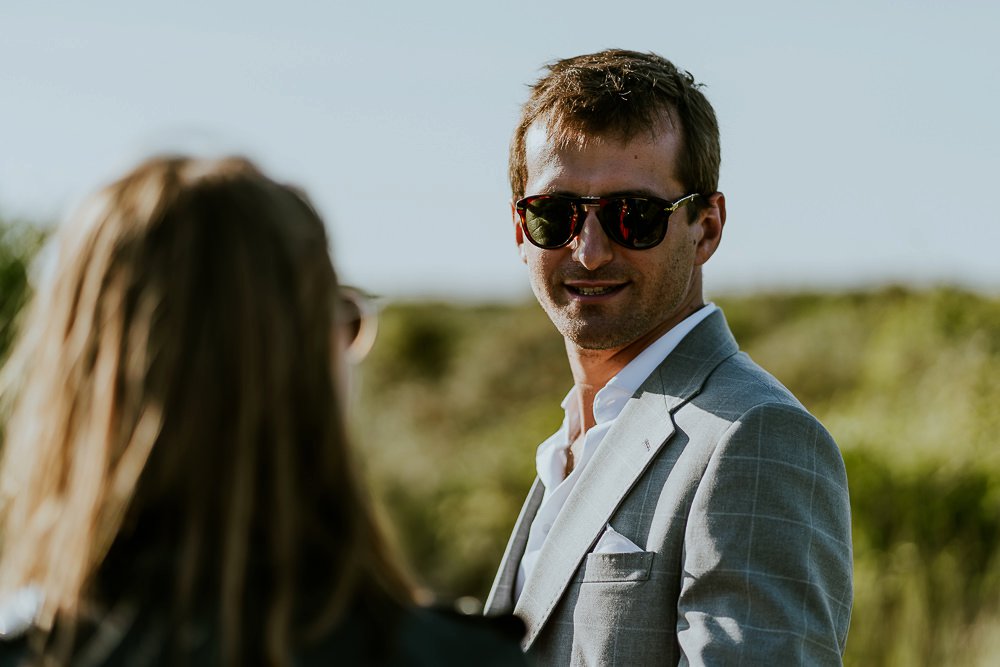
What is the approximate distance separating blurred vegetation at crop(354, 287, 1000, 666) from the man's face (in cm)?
160

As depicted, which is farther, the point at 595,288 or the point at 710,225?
the point at 710,225

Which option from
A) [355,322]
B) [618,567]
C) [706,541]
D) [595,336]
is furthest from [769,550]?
[355,322]

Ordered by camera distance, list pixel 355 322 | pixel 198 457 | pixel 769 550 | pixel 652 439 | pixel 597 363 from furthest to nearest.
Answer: pixel 597 363
pixel 652 439
pixel 769 550
pixel 355 322
pixel 198 457

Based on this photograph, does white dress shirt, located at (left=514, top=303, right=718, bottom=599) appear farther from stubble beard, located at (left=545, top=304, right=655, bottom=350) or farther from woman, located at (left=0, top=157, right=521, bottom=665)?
woman, located at (left=0, top=157, right=521, bottom=665)

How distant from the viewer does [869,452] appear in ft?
29.1

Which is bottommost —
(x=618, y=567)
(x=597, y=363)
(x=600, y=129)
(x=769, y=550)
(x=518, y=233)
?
(x=618, y=567)

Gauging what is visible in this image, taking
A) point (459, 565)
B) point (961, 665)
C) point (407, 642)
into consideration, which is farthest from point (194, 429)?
point (459, 565)

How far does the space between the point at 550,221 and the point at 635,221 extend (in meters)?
0.22

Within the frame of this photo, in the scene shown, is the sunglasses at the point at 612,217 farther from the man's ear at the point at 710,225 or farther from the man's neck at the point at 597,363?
the man's neck at the point at 597,363

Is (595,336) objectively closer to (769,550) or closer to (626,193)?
(626,193)

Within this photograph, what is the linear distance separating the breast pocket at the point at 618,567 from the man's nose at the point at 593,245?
782 mm

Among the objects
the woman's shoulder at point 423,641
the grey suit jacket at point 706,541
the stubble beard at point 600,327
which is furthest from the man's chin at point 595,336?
the woman's shoulder at point 423,641

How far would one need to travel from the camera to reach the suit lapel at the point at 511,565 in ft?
9.33

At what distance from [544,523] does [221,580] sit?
1.59m
